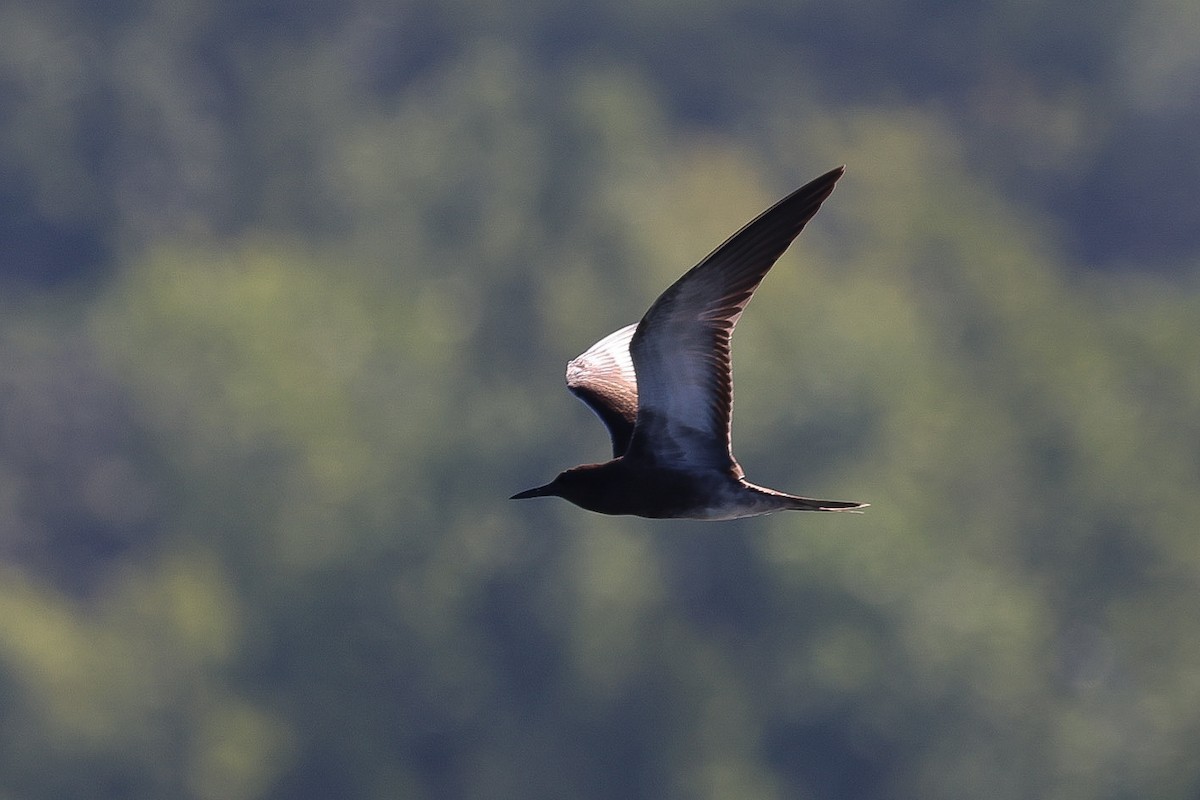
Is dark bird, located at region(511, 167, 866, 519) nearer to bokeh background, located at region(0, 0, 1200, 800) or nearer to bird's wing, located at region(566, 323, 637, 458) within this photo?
bird's wing, located at region(566, 323, 637, 458)

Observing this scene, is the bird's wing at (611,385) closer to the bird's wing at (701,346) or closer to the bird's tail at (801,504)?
the bird's wing at (701,346)

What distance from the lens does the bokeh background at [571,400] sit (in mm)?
65062

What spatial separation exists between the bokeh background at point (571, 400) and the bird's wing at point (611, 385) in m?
35.7

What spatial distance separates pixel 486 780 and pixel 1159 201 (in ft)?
149

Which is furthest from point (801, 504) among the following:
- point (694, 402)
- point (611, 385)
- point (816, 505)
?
point (611, 385)

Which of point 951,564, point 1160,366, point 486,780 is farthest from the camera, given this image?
point 1160,366

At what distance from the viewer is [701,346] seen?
12203 millimetres

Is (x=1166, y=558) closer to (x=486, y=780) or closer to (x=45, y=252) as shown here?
(x=486, y=780)

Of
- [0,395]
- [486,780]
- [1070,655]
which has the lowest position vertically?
[486,780]

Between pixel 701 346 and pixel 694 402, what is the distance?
34 centimetres

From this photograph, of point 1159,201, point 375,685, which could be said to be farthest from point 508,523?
point 1159,201

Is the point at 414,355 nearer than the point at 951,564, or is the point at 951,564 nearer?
the point at 951,564

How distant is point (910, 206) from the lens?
3639 inches

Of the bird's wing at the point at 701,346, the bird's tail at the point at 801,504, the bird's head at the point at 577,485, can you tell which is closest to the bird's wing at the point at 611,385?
the bird's head at the point at 577,485
